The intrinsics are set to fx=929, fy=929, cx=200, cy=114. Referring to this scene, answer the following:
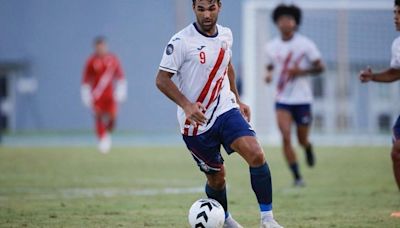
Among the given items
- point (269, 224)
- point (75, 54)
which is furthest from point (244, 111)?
point (75, 54)

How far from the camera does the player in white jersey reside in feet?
27.5

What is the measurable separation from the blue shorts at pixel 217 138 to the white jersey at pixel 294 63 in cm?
656

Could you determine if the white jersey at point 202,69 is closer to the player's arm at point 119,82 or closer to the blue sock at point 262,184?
the blue sock at point 262,184

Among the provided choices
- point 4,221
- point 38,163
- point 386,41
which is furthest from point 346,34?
point 4,221

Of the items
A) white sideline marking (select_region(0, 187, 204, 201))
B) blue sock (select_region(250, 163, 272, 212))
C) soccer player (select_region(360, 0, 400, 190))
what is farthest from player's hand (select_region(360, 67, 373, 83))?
white sideline marking (select_region(0, 187, 204, 201))

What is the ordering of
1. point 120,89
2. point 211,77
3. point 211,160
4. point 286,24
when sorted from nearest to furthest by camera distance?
1. point 211,77
2. point 211,160
3. point 286,24
4. point 120,89

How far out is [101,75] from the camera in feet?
78.8

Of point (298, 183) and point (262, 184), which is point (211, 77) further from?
point (298, 183)

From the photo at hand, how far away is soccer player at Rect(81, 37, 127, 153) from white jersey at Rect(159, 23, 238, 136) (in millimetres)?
14866

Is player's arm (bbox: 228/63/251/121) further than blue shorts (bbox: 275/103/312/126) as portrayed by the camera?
No

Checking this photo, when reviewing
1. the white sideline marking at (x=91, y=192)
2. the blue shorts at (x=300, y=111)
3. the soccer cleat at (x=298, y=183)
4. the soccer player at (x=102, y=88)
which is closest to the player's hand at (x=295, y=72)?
the blue shorts at (x=300, y=111)

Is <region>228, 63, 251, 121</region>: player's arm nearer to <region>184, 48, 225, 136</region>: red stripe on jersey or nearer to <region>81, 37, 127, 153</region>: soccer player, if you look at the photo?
<region>184, 48, 225, 136</region>: red stripe on jersey

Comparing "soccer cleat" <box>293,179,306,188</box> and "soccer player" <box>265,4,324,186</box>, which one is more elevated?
"soccer player" <box>265,4,324,186</box>

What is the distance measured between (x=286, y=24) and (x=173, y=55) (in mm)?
7033
